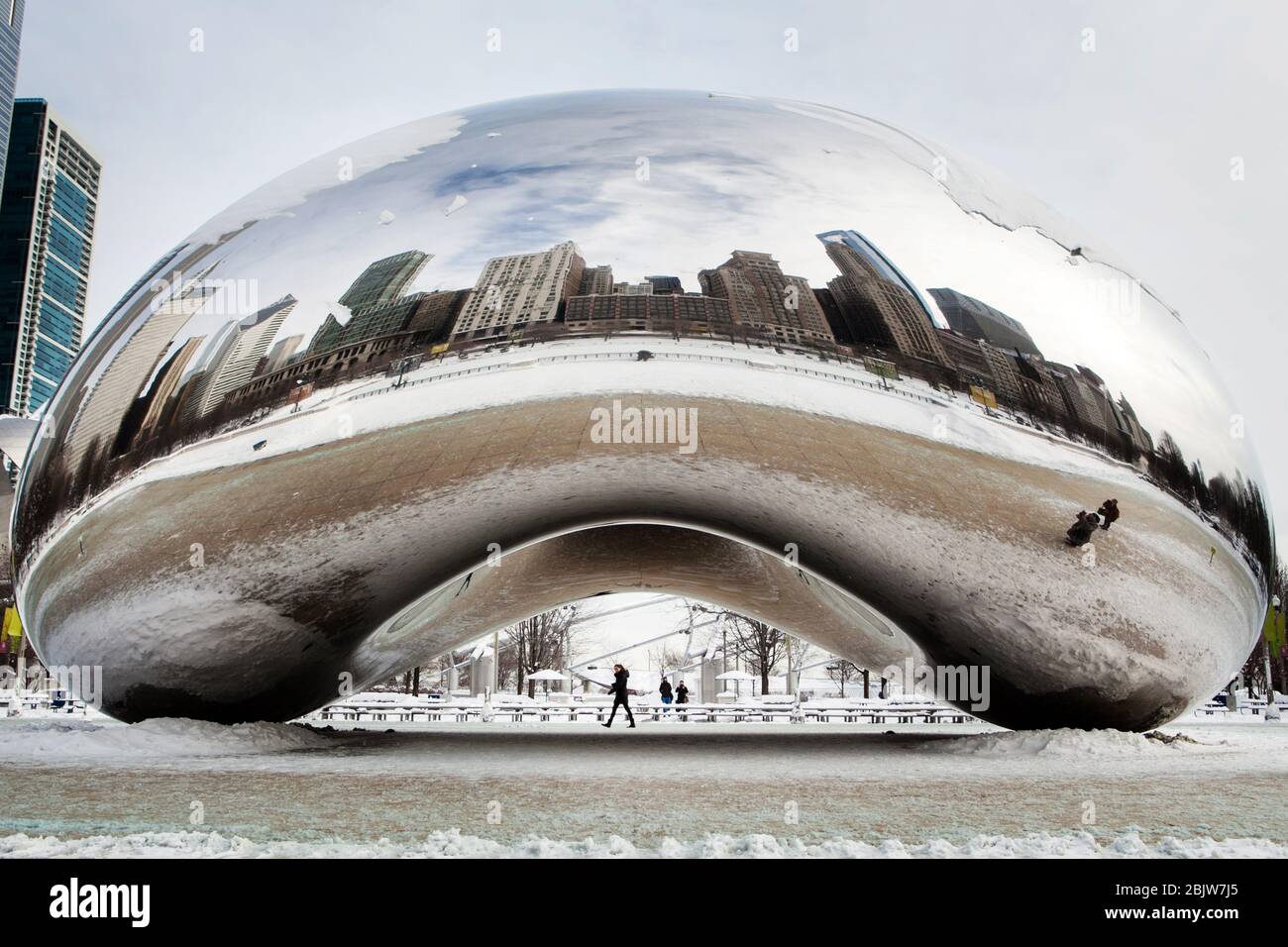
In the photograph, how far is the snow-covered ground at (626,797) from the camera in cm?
465

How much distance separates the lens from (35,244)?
165 metres

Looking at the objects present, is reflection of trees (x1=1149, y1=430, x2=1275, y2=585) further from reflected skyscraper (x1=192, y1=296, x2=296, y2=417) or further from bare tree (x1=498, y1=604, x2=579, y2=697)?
bare tree (x1=498, y1=604, x2=579, y2=697)

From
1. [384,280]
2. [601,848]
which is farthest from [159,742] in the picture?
[601,848]

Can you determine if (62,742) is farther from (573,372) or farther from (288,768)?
(573,372)

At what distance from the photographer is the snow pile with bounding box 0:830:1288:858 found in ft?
14.2

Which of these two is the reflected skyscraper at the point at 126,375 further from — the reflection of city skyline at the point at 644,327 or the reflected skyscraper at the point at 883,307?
the reflected skyscraper at the point at 883,307

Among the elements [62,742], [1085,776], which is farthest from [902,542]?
[62,742]

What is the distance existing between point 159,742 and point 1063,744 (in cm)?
826

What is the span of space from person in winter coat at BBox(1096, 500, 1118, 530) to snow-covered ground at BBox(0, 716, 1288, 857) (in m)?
1.97

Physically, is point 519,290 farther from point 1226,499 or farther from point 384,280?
point 1226,499

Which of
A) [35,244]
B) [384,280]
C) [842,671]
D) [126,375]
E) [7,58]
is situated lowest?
[842,671]

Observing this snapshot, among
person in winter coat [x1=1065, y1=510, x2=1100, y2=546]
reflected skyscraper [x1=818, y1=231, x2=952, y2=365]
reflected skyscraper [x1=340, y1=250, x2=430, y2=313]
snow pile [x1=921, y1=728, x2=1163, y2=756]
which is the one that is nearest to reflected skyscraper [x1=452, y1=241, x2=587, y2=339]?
reflected skyscraper [x1=340, y1=250, x2=430, y2=313]
